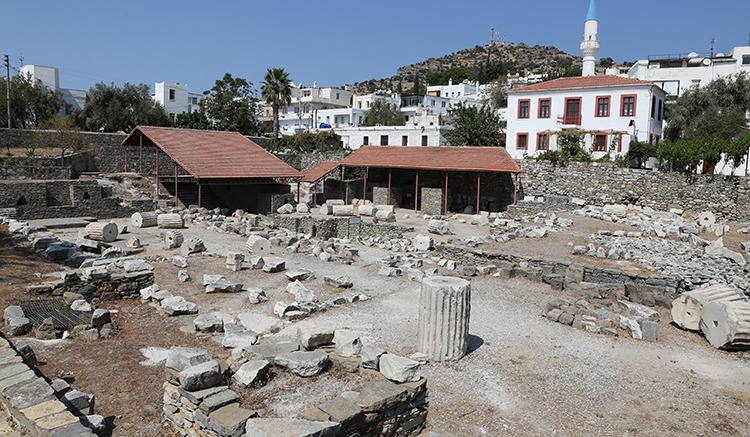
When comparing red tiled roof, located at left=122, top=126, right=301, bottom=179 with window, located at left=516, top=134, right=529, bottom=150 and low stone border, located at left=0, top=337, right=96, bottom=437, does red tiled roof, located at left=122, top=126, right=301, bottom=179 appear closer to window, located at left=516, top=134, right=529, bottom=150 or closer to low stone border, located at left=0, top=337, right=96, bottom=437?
window, located at left=516, top=134, right=529, bottom=150

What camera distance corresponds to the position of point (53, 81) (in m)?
62.3

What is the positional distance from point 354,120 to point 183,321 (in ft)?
201

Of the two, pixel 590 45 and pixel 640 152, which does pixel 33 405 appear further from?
pixel 590 45

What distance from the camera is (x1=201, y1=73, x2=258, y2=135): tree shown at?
172ft

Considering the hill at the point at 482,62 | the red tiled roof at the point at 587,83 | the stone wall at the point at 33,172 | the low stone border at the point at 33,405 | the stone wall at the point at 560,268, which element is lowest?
the stone wall at the point at 560,268

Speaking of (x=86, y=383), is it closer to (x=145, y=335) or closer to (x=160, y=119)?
(x=145, y=335)

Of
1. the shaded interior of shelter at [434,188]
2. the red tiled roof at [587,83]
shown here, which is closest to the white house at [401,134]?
the red tiled roof at [587,83]

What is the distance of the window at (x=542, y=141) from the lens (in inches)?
1468

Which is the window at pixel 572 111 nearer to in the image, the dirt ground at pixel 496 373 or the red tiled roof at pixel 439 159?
the red tiled roof at pixel 439 159

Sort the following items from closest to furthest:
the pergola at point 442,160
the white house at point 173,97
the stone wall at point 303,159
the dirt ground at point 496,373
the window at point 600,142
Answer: the dirt ground at point 496,373 < the pergola at point 442,160 < the window at point 600,142 < the stone wall at point 303,159 < the white house at point 173,97

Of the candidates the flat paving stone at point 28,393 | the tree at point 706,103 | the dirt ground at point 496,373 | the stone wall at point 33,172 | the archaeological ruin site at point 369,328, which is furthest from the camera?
the tree at point 706,103

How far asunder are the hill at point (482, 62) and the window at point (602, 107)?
9621cm

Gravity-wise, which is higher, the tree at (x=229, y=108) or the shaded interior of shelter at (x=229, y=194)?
the tree at (x=229, y=108)

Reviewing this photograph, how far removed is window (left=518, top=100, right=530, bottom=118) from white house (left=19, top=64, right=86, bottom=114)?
5175cm
